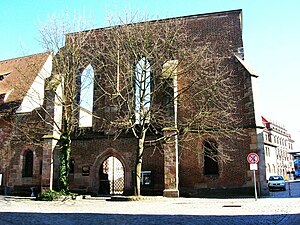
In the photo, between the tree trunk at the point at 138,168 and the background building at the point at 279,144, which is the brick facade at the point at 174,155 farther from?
the background building at the point at 279,144

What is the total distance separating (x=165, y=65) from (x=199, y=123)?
4253mm

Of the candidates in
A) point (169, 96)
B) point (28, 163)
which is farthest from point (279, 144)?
point (28, 163)

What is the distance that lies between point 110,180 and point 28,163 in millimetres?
6722

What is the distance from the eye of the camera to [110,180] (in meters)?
27.0

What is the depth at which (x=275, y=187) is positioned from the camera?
29.7 m

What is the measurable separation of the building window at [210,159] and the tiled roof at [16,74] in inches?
522

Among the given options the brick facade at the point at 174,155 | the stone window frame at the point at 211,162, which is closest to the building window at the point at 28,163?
the brick facade at the point at 174,155

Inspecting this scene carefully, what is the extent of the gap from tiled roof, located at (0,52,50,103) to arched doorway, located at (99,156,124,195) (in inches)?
326

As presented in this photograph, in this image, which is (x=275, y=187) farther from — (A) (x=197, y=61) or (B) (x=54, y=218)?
(B) (x=54, y=218)

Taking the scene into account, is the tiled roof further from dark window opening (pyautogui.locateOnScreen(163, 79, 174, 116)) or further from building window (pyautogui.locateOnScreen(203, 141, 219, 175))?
building window (pyautogui.locateOnScreen(203, 141, 219, 175))

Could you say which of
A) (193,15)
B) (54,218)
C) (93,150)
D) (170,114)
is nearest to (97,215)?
(54,218)

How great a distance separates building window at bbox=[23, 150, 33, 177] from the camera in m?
23.8

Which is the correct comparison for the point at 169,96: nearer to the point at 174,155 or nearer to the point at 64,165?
the point at 174,155

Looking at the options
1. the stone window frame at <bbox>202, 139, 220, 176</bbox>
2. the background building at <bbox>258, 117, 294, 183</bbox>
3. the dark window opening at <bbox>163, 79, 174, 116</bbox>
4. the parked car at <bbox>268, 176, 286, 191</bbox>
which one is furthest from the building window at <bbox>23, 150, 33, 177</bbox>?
the background building at <bbox>258, 117, 294, 183</bbox>
